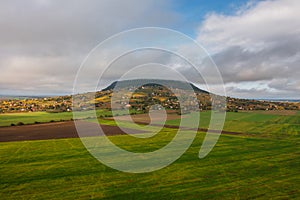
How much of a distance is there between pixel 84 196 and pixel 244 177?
710 inches

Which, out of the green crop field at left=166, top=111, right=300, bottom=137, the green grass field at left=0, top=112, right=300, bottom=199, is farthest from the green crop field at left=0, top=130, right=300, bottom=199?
the green crop field at left=166, top=111, right=300, bottom=137

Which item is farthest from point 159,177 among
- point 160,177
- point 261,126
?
point 261,126

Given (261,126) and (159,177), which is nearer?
(159,177)

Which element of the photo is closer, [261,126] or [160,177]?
[160,177]

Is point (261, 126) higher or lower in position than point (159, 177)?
higher

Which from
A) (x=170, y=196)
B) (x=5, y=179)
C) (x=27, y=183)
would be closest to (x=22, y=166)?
(x=5, y=179)

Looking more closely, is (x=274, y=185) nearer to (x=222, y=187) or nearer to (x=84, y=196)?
(x=222, y=187)

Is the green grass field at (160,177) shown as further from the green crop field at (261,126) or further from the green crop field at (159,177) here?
the green crop field at (261,126)

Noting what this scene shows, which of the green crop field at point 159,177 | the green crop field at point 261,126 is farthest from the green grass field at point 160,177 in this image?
the green crop field at point 261,126

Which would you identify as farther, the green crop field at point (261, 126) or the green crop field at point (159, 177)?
the green crop field at point (261, 126)

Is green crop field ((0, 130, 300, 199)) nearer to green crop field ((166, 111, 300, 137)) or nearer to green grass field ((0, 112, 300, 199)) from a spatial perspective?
green grass field ((0, 112, 300, 199))

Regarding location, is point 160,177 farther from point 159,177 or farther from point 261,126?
point 261,126

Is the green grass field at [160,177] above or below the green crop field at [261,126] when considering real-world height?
below

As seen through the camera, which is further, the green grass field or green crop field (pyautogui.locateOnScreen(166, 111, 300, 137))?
green crop field (pyautogui.locateOnScreen(166, 111, 300, 137))
